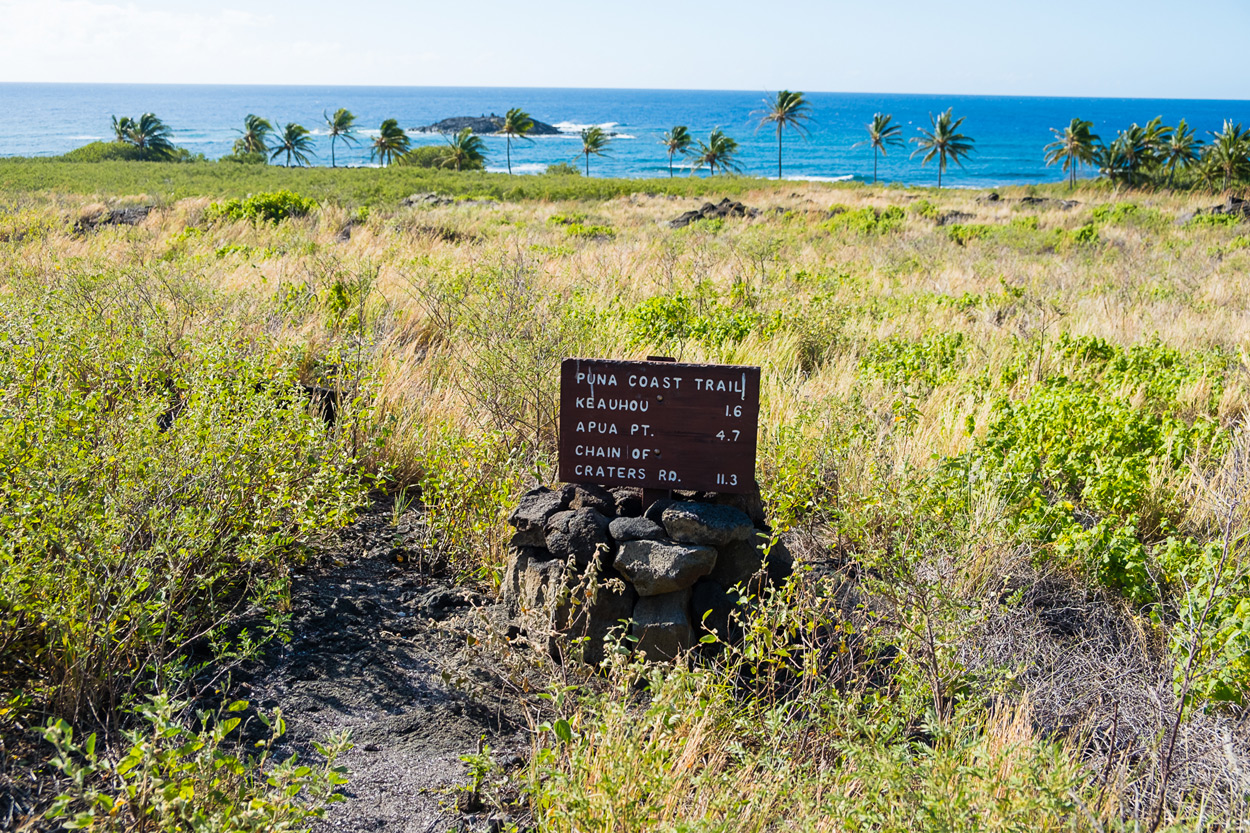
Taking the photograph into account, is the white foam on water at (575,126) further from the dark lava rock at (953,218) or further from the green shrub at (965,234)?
the green shrub at (965,234)

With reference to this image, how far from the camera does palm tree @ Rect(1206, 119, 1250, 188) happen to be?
118ft

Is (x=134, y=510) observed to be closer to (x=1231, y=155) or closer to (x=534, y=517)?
(x=534, y=517)

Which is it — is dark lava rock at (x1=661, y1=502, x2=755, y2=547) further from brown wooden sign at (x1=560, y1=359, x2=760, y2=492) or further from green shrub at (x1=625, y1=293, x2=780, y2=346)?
green shrub at (x1=625, y1=293, x2=780, y2=346)

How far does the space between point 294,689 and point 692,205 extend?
29.9 m

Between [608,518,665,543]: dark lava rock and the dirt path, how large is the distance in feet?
2.01

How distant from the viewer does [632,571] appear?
3.18 metres

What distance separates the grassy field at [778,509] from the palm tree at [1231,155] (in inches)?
1375

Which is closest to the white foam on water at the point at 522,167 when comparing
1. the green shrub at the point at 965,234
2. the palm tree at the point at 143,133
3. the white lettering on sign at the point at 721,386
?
the palm tree at the point at 143,133

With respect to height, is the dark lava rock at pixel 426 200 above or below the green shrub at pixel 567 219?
above

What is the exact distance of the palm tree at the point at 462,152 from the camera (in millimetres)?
55000

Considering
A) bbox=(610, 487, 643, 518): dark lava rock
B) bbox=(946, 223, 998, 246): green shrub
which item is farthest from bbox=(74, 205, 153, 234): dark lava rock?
bbox=(946, 223, 998, 246): green shrub

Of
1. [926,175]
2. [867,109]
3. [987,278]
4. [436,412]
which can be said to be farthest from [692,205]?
[867,109]

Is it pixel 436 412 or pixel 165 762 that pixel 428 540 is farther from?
pixel 165 762

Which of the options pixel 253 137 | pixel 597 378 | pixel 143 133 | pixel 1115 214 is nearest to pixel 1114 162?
pixel 1115 214
